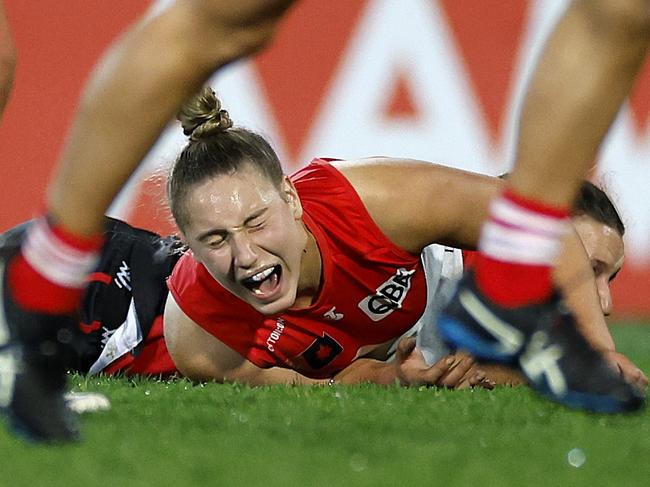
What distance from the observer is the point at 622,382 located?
2061mm

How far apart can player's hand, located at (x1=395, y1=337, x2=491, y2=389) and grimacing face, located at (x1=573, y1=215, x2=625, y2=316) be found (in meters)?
0.61

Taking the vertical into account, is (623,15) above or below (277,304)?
above

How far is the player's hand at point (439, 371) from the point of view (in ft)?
10.8

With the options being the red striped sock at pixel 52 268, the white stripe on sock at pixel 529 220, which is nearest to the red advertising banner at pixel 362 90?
the red striped sock at pixel 52 268

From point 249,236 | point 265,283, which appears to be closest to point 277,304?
point 265,283

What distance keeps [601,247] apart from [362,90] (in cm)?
194

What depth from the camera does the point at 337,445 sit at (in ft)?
7.22

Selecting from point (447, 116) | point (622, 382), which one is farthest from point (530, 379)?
point (447, 116)

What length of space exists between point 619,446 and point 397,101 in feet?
11.1

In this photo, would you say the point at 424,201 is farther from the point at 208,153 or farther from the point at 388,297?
the point at 208,153

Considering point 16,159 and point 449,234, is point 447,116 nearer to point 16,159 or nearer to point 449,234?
point 16,159

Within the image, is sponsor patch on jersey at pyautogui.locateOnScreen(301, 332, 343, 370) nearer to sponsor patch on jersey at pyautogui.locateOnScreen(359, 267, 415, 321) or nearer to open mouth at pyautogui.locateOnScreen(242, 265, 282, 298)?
sponsor patch on jersey at pyautogui.locateOnScreen(359, 267, 415, 321)

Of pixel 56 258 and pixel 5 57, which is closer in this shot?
pixel 56 258

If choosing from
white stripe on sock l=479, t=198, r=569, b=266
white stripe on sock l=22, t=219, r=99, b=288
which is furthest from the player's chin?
white stripe on sock l=479, t=198, r=569, b=266
